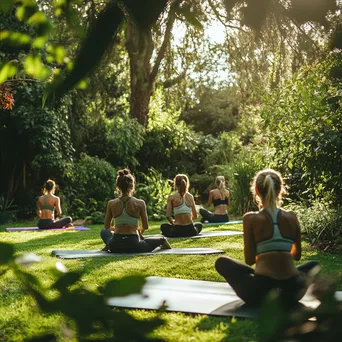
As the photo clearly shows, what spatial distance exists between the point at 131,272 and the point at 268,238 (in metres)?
3.64

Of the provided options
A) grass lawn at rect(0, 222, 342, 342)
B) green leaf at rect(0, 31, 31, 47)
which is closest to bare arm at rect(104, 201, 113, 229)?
grass lawn at rect(0, 222, 342, 342)

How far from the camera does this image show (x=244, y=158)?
53.5 ft

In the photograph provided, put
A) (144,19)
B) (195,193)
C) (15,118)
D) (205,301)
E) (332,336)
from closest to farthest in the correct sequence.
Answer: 1. (332,336)
2. (144,19)
3. (205,301)
4. (15,118)
5. (195,193)

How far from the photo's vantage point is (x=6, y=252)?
69 centimetres

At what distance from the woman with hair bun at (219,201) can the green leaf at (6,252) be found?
11224mm

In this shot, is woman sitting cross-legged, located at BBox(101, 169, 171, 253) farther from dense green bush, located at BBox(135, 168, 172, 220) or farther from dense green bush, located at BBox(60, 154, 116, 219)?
dense green bush, located at BBox(60, 154, 116, 219)

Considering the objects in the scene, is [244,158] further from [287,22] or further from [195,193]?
[287,22]

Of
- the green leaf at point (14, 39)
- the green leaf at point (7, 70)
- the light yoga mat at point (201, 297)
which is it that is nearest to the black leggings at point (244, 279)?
the light yoga mat at point (201, 297)

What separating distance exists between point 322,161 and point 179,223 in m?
2.74

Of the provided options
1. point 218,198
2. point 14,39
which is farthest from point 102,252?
point 14,39

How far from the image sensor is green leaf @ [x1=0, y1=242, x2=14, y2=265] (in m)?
0.68

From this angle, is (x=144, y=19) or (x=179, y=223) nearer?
(x=144, y=19)

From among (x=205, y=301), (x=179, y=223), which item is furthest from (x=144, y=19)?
(x=179, y=223)

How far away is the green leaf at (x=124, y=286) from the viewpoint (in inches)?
26.3
